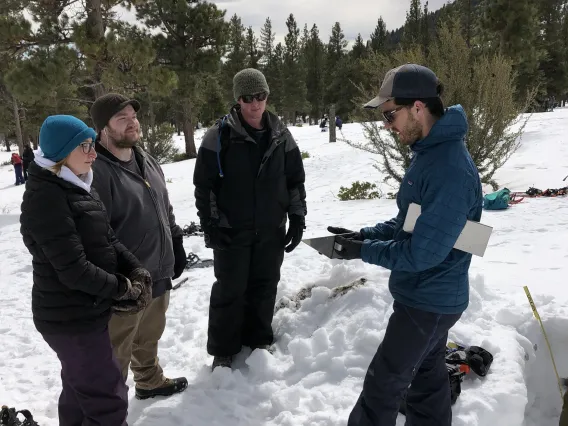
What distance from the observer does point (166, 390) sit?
297cm

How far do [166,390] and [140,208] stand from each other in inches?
52.1

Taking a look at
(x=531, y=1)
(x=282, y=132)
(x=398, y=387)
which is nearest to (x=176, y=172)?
(x=282, y=132)

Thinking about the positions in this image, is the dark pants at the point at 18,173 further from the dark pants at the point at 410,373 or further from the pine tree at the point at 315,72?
the pine tree at the point at 315,72

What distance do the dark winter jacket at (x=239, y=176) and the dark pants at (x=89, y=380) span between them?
1.18m

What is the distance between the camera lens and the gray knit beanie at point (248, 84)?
2.94 metres

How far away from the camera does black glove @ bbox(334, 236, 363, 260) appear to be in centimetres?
223

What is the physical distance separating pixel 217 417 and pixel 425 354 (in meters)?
1.41

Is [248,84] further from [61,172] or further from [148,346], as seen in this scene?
[148,346]

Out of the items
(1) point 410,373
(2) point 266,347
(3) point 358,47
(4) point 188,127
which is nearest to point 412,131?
(1) point 410,373

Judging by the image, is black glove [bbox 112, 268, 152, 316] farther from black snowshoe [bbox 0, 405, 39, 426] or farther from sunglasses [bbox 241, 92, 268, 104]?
sunglasses [bbox 241, 92, 268, 104]

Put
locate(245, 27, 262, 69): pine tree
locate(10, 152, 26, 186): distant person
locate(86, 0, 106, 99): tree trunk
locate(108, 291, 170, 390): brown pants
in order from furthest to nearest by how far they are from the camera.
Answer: locate(245, 27, 262, 69): pine tree, locate(10, 152, 26, 186): distant person, locate(86, 0, 106, 99): tree trunk, locate(108, 291, 170, 390): brown pants

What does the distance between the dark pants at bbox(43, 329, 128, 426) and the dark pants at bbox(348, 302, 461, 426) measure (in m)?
1.24

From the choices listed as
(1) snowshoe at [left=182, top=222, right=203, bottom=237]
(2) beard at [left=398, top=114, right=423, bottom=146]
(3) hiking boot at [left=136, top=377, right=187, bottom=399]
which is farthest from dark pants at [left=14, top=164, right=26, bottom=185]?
(2) beard at [left=398, top=114, right=423, bottom=146]

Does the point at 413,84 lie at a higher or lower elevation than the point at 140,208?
higher
